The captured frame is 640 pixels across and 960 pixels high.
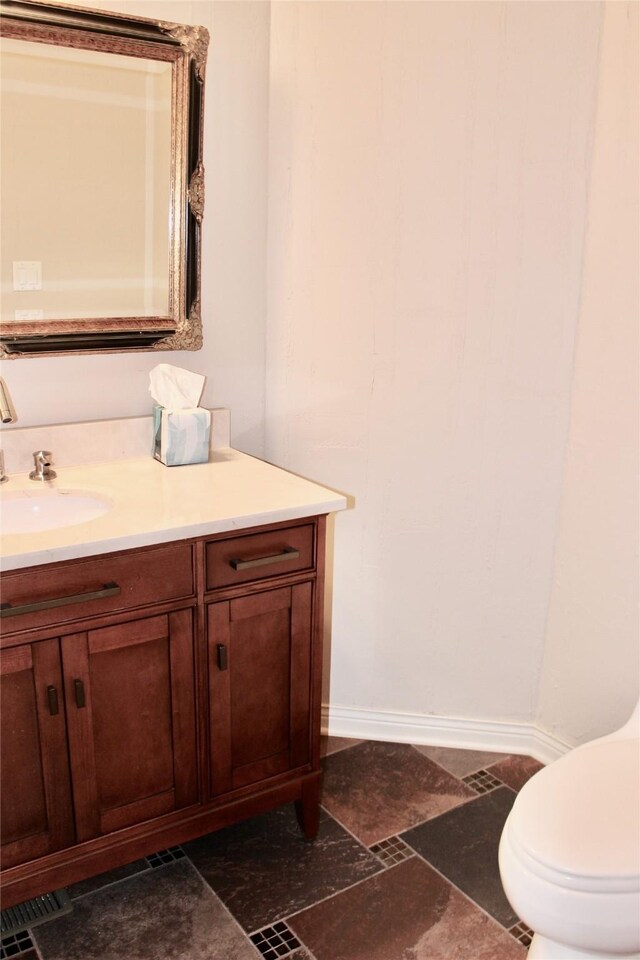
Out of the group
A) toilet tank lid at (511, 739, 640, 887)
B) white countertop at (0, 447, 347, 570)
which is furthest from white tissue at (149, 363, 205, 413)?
toilet tank lid at (511, 739, 640, 887)

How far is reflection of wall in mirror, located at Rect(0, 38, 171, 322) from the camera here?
1.78 metres

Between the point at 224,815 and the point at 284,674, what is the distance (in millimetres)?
319

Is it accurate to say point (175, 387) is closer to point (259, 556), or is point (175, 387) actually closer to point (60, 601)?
point (259, 556)

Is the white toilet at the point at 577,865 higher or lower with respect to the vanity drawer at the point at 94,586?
lower

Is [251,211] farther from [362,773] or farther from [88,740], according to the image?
[362,773]

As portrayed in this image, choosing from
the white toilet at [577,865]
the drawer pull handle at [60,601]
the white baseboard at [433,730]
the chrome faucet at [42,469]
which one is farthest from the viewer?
the white baseboard at [433,730]

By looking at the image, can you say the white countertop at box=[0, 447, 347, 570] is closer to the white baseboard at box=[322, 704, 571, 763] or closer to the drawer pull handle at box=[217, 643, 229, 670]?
the drawer pull handle at box=[217, 643, 229, 670]

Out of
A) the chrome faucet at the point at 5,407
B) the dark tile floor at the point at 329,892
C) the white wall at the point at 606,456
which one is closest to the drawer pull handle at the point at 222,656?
the dark tile floor at the point at 329,892

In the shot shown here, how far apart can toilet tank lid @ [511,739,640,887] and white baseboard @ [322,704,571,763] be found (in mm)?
715

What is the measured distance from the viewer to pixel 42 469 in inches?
73.2

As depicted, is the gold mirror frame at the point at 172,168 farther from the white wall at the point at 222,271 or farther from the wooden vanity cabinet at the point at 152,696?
the wooden vanity cabinet at the point at 152,696

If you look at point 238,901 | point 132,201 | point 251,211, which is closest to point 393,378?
point 251,211

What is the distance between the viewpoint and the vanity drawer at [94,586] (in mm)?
1516

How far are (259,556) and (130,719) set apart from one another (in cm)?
40
